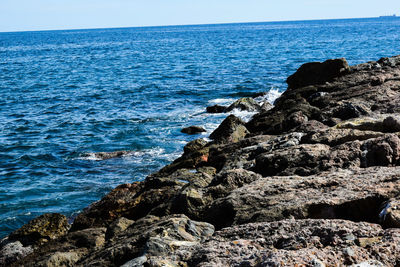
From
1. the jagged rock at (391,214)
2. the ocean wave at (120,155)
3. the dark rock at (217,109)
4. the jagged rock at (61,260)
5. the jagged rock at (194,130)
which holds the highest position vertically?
the jagged rock at (391,214)

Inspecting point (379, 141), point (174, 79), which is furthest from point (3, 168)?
point (174, 79)

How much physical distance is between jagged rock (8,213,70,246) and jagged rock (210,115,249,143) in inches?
247

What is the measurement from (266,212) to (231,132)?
941cm

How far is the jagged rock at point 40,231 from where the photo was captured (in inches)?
348

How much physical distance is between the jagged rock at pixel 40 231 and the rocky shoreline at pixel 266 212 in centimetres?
2

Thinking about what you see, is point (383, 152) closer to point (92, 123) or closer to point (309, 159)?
point (309, 159)

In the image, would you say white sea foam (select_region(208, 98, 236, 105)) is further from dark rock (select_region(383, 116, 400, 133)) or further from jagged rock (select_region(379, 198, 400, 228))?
jagged rock (select_region(379, 198, 400, 228))

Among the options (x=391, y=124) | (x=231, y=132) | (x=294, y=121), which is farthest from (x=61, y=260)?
(x=231, y=132)

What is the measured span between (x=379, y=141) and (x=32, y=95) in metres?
29.3

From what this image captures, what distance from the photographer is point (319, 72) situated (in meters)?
20.5

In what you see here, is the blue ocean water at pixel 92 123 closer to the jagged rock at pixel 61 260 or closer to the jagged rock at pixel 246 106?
the jagged rock at pixel 246 106

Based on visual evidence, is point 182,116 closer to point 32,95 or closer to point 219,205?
point 32,95

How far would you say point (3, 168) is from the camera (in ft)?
51.8

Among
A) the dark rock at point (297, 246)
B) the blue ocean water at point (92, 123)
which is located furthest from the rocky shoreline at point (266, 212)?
the blue ocean water at point (92, 123)
